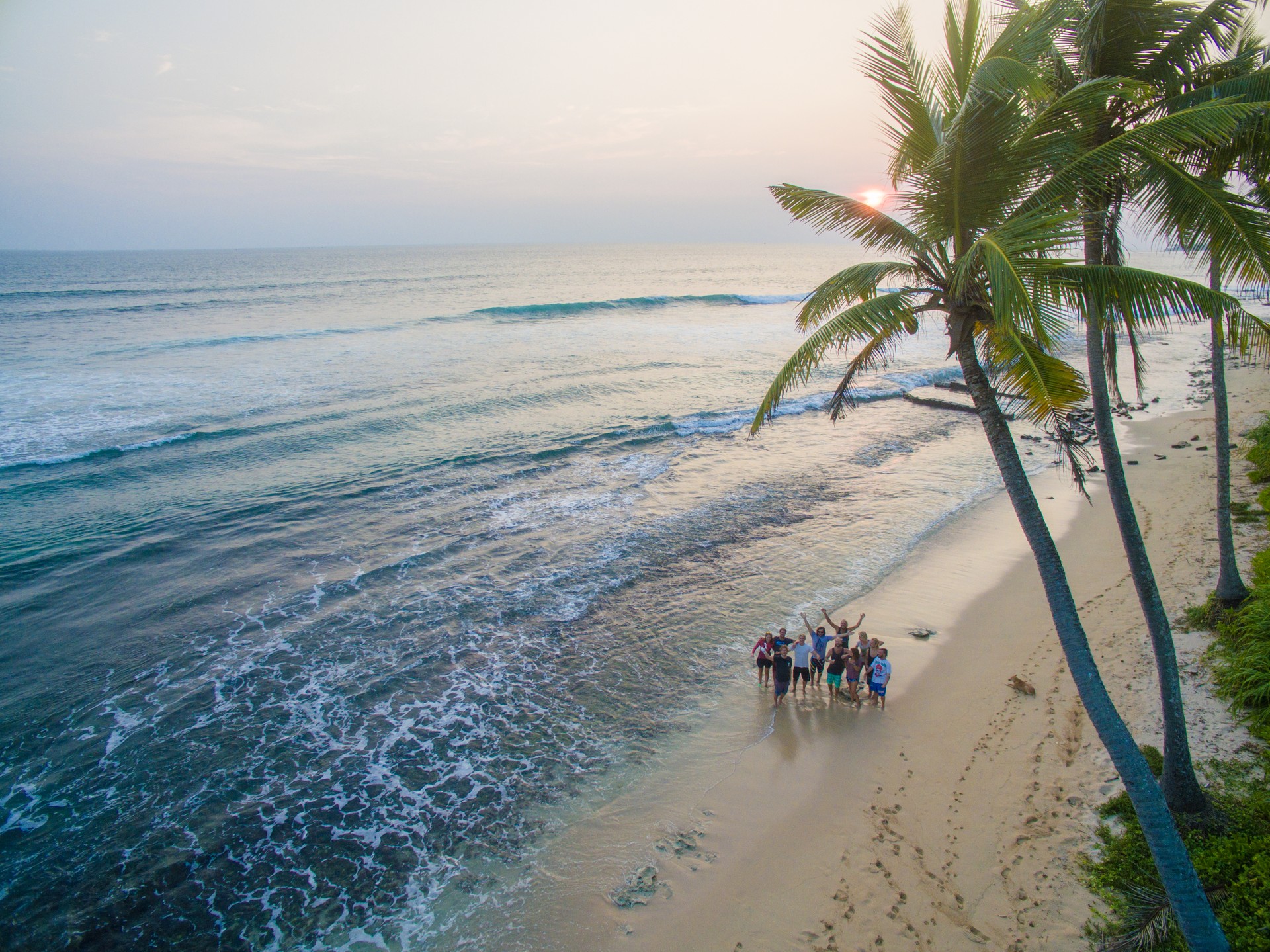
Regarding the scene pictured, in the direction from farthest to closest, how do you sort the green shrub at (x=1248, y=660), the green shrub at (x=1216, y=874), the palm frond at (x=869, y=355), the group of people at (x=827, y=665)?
the group of people at (x=827, y=665)
the green shrub at (x=1248, y=660)
the green shrub at (x=1216, y=874)
the palm frond at (x=869, y=355)

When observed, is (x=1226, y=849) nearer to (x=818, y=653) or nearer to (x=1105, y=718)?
(x=1105, y=718)

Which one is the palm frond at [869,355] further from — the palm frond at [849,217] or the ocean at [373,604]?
the ocean at [373,604]

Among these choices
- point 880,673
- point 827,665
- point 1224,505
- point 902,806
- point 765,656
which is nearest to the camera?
point 902,806

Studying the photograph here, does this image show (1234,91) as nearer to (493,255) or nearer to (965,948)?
(965,948)

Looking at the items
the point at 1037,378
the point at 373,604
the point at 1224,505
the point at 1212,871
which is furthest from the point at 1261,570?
the point at 373,604

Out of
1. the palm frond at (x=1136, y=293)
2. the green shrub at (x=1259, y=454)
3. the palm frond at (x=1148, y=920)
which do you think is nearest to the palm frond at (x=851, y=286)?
the palm frond at (x=1136, y=293)

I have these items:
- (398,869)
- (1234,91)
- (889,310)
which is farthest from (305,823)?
(1234,91)

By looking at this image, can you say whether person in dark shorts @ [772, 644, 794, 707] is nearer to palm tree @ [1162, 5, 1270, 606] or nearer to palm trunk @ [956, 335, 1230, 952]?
palm trunk @ [956, 335, 1230, 952]
